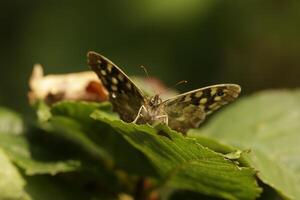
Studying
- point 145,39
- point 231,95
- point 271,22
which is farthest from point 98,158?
point 145,39

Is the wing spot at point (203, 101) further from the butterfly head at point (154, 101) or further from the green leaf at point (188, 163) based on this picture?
the green leaf at point (188, 163)

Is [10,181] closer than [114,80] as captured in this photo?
Yes

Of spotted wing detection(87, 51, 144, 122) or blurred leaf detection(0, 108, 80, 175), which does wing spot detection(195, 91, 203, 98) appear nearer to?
spotted wing detection(87, 51, 144, 122)

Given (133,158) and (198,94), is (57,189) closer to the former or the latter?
(133,158)

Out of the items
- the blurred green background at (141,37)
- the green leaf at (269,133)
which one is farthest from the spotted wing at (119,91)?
the blurred green background at (141,37)

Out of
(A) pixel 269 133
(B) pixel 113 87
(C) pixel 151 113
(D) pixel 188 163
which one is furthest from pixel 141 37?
(D) pixel 188 163

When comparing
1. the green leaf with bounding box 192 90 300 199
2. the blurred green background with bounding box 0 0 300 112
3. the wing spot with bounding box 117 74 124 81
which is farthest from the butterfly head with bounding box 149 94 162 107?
the blurred green background with bounding box 0 0 300 112

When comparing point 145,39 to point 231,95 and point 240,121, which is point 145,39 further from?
point 231,95
